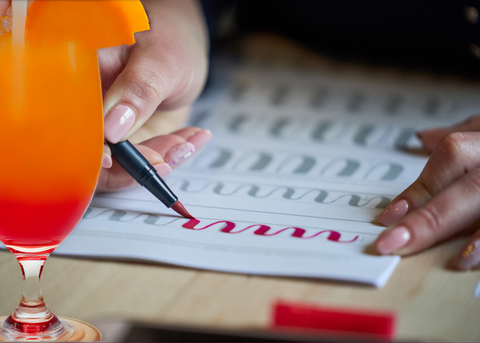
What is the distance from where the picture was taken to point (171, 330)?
309mm

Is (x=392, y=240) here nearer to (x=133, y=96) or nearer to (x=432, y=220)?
(x=432, y=220)

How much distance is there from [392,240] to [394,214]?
0.21 ft

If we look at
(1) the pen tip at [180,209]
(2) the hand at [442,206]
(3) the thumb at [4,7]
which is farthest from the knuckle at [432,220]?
(3) the thumb at [4,7]

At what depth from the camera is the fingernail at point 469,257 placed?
408 millimetres

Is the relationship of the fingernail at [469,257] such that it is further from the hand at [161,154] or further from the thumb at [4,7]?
the thumb at [4,7]

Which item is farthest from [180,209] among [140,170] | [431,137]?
[431,137]

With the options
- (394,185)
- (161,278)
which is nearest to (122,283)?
(161,278)

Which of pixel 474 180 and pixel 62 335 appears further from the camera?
pixel 474 180

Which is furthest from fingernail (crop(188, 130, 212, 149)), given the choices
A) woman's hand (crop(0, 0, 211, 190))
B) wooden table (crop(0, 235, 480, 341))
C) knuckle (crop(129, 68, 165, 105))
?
wooden table (crop(0, 235, 480, 341))

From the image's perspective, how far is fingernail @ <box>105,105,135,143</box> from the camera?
46cm

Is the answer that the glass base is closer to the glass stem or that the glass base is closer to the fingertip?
the glass stem

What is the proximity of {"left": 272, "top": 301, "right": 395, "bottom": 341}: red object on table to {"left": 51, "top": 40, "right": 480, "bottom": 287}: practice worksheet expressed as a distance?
0.15ft

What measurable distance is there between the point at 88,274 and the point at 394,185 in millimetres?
364

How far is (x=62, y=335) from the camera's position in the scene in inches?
13.0
